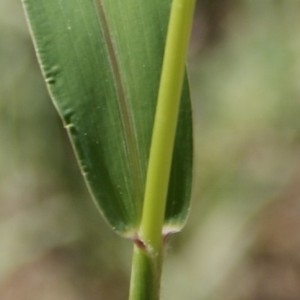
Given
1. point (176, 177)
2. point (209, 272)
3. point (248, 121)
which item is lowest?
point (209, 272)

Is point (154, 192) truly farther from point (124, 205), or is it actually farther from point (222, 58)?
point (222, 58)

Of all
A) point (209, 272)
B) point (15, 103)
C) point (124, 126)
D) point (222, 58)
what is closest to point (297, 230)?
point (209, 272)

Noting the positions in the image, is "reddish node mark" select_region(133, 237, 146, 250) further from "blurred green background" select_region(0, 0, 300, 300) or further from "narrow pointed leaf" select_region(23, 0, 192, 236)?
"blurred green background" select_region(0, 0, 300, 300)

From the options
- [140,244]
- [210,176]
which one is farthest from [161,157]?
[210,176]

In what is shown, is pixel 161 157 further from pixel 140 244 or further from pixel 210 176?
pixel 210 176

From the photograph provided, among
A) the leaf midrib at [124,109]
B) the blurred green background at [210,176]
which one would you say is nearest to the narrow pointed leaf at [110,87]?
the leaf midrib at [124,109]
